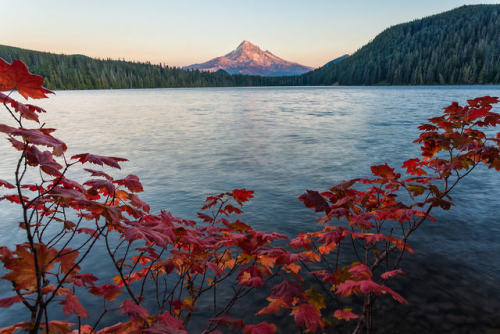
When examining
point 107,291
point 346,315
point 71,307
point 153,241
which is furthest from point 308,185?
point 71,307

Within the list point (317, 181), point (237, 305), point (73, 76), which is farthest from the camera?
point (73, 76)

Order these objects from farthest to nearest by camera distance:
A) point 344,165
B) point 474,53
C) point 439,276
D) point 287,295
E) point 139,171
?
point 474,53 → point 344,165 → point 139,171 → point 439,276 → point 287,295

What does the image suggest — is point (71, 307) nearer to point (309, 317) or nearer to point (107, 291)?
point (107, 291)

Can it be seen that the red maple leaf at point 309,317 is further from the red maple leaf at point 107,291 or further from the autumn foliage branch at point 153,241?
the red maple leaf at point 107,291

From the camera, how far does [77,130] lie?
1117 inches

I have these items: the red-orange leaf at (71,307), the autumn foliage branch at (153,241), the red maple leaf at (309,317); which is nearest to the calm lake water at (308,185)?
the autumn foliage branch at (153,241)

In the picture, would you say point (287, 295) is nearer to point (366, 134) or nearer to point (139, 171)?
point (139, 171)

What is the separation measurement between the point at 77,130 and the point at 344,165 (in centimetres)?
2605

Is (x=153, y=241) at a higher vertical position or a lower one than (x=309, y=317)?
higher

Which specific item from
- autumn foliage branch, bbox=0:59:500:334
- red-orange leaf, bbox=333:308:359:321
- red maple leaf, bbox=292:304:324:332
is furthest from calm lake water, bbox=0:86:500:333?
red maple leaf, bbox=292:304:324:332

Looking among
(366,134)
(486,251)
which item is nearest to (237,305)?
(486,251)

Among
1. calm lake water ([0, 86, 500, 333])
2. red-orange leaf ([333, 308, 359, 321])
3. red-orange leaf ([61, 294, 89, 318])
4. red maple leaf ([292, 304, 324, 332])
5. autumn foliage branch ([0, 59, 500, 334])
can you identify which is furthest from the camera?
calm lake water ([0, 86, 500, 333])

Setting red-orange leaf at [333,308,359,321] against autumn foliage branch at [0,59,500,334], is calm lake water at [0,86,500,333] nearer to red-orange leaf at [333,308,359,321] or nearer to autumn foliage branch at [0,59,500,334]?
red-orange leaf at [333,308,359,321]

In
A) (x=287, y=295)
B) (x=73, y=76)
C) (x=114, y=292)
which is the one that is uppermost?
(x=73, y=76)
